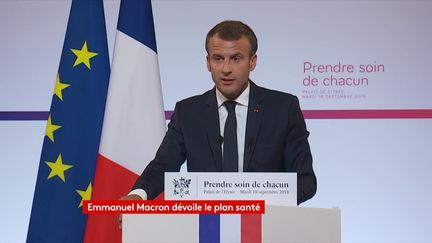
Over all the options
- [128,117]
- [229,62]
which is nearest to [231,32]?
[229,62]

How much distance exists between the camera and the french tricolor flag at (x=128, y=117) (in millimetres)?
3836

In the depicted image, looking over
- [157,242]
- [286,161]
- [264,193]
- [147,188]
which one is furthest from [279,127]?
[157,242]

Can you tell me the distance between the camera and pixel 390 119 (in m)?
4.80

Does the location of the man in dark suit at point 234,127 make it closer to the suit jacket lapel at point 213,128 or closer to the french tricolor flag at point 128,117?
the suit jacket lapel at point 213,128

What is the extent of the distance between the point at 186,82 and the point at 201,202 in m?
3.02

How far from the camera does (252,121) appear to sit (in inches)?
112

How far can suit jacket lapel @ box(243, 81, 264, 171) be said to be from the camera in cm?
276

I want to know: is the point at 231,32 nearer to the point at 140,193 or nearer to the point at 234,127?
the point at 234,127

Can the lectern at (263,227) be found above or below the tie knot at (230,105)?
below

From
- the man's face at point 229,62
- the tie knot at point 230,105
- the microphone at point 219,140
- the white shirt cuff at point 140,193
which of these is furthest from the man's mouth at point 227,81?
the white shirt cuff at point 140,193

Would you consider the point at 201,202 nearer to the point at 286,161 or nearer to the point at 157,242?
the point at 157,242

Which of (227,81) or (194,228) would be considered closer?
(194,228)

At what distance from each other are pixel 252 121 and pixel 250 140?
0.33ft

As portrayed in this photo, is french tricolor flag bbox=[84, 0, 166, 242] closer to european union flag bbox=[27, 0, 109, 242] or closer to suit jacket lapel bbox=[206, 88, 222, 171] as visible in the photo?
european union flag bbox=[27, 0, 109, 242]
